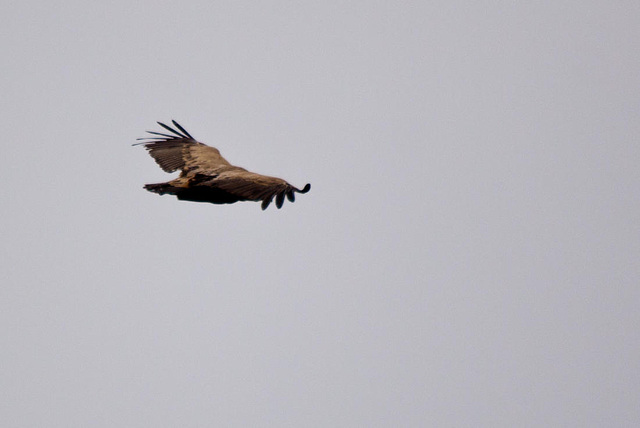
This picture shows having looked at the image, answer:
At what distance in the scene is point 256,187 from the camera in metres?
21.9

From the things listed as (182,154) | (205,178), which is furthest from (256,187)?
(182,154)

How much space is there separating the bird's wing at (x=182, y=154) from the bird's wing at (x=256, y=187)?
1865mm

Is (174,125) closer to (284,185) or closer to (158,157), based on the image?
(158,157)

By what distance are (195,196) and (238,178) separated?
1.43 m

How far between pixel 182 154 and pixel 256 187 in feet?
20.6

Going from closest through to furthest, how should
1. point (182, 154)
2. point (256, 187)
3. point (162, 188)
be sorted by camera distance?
point (256, 187)
point (162, 188)
point (182, 154)

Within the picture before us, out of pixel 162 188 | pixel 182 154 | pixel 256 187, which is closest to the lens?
Result: pixel 256 187

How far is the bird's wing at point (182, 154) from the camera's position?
26.0 meters

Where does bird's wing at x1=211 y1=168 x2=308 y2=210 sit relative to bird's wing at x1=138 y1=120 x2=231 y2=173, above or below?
below

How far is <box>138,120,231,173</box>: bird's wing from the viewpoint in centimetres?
2598

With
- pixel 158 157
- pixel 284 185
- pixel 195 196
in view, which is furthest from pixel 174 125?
pixel 284 185

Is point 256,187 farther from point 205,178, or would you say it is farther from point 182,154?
point 182,154

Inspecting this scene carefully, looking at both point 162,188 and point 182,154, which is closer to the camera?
point 162,188

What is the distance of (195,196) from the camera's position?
2369cm
